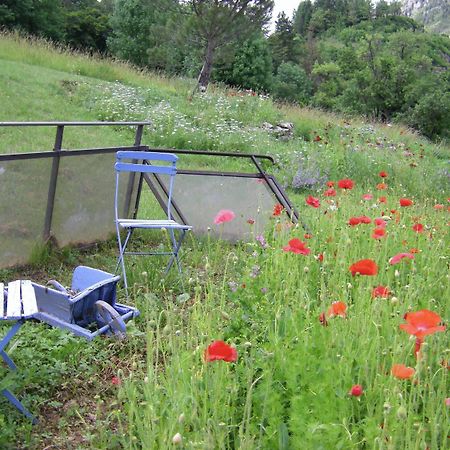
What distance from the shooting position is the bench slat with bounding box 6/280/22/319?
262 centimetres

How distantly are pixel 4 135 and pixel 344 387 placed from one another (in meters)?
7.96

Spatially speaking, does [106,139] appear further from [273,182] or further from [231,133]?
[273,182]

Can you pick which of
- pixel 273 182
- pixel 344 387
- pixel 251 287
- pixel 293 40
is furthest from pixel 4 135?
pixel 293 40

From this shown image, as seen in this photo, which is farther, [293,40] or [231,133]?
[293,40]

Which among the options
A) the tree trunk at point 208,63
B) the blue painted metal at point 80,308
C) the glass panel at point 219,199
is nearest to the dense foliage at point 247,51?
the tree trunk at point 208,63

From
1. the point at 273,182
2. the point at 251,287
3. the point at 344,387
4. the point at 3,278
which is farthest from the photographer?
the point at 273,182

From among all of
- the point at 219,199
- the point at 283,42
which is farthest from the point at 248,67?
the point at 219,199

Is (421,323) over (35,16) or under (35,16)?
under

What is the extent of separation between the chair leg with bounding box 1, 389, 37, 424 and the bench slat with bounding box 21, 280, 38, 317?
36 cm

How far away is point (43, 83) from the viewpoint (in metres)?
13.2

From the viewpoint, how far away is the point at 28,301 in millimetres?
2799

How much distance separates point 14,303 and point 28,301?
0.21 ft

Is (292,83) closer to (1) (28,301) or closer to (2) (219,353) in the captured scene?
(1) (28,301)

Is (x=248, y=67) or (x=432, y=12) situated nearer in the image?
(x=248, y=67)
